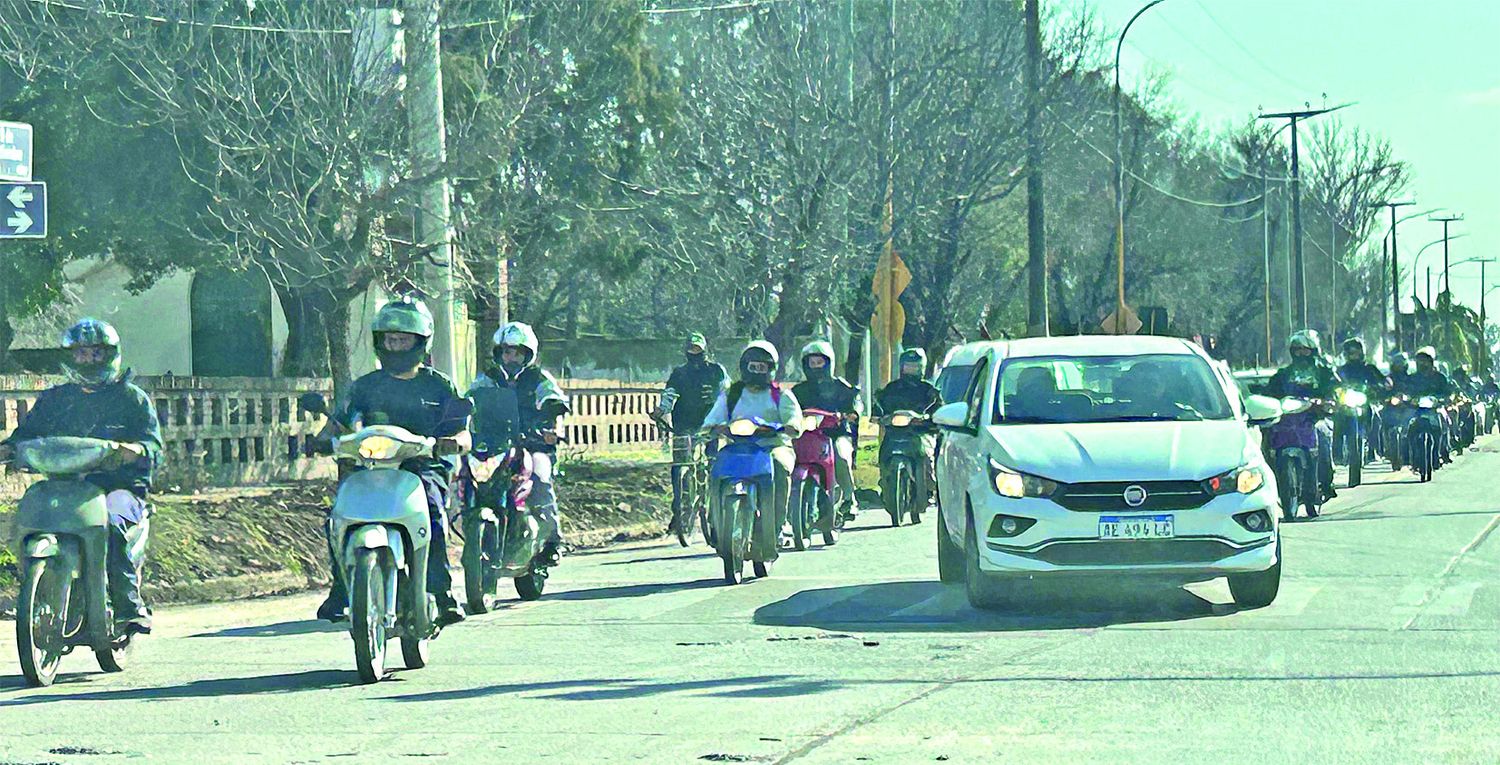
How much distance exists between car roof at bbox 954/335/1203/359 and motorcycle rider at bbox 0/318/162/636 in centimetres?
570

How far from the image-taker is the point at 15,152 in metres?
13.0

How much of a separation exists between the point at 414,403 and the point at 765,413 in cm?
499

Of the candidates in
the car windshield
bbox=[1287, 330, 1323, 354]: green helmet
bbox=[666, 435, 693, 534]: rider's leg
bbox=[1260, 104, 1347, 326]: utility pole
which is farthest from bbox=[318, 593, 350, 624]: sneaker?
bbox=[1260, 104, 1347, 326]: utility pole

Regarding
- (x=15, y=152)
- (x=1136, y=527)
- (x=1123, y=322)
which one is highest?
(x=15, y=152)

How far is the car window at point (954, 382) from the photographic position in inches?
880

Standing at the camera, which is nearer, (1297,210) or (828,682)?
(828,682)

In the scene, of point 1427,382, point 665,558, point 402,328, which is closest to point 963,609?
point 402,328

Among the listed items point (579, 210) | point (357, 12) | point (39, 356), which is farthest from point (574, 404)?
point (357, 12)

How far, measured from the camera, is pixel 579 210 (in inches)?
1177

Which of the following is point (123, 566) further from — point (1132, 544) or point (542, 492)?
point (1132, 544)

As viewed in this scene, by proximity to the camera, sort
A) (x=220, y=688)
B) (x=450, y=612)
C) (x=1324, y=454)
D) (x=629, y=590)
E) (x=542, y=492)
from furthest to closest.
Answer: (x=1324, y=454), (x=629, y=590), (x=542, y=492), (x=450, y=612), (x=220, y=688)

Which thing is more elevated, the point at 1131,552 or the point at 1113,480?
the point at 1113,480

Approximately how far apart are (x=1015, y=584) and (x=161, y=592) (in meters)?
5.47

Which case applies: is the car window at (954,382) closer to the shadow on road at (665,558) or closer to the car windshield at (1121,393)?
the shadow on road at (665,558)
